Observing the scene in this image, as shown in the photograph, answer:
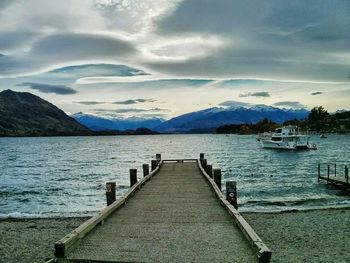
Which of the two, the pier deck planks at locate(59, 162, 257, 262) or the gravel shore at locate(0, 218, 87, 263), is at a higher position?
the pier deck planks at locate(59, 162, 257, 262)

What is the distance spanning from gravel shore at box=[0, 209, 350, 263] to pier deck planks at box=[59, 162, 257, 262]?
109 inches

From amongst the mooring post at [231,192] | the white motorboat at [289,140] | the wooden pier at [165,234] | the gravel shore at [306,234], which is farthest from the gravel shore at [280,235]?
the white motorboat at [289,140]

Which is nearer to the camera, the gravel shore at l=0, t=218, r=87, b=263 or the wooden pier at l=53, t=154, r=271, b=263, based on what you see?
the wooden pier at l=53, t=154, r=271, b=263

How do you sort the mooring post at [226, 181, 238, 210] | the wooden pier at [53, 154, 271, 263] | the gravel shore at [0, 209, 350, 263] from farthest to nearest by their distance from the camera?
the mooring post at [226, 181, 238, 210] → the gravel shore at [0, 209, 350, 263] → the wooden pier at [53, 154, 271, 263]

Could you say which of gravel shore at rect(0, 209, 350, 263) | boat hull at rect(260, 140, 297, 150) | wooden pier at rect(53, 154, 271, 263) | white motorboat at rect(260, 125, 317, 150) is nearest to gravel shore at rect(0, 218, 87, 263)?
gravel shore at rect(0, 209, 350, 263)

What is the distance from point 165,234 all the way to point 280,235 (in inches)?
280

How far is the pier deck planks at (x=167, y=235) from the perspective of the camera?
868cm

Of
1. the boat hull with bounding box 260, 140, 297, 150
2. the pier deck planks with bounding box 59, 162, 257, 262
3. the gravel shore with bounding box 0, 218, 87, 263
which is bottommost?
the gravel shore with bounding box 0, 218, 87, 263

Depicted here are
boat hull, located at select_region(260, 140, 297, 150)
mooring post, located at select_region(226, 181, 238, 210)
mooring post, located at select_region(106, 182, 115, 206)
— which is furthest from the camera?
boat hull, located at select_region(260, 140, 297, 150)

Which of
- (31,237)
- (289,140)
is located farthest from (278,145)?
(31,237)

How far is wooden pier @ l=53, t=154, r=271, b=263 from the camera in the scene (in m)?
8.59

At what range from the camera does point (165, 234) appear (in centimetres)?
1049

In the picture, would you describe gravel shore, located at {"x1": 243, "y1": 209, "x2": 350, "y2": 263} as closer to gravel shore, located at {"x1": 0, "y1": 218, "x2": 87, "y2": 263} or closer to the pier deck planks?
the pier deck planks

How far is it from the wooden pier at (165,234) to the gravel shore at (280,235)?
2.75 meters
